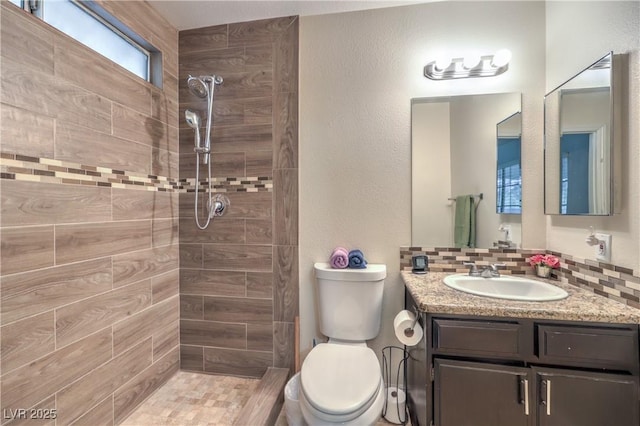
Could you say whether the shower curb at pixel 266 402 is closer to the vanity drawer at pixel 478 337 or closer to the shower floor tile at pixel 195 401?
the shower floor tile at pixel 195 401

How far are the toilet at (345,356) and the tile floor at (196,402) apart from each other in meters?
0.49

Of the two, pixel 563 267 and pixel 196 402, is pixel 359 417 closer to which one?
pixel 196 402

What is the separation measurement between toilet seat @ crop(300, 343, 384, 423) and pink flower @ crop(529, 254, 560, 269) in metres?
1.09

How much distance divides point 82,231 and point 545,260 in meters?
2.43

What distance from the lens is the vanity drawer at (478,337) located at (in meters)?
1.15

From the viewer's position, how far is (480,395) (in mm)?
1169

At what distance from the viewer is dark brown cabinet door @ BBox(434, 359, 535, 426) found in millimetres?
1141

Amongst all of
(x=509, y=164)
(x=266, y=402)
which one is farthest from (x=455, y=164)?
(x=266, y=402)

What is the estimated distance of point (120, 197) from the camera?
1.55 m

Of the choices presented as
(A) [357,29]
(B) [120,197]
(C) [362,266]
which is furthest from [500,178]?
(B) [120,197]

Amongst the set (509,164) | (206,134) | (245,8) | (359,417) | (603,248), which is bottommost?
(359,417)

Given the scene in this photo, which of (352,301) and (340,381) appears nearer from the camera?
(340,381)

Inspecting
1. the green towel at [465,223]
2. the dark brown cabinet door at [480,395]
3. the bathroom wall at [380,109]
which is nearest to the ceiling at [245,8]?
the bathroom wall at [380,109]

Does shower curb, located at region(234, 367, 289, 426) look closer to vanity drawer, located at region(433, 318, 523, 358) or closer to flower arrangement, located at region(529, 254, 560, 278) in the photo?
vanity drawer, located at region(433, 318, 523, 358)
